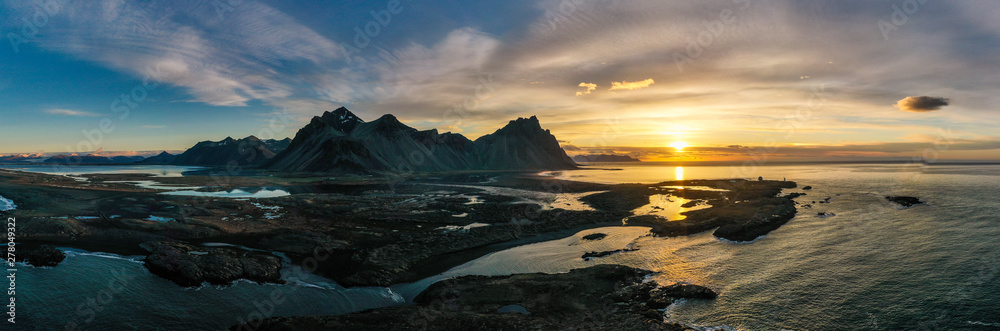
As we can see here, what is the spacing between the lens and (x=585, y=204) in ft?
229

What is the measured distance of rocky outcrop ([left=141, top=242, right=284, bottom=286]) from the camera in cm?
2373

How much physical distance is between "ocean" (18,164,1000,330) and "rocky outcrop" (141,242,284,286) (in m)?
0.85

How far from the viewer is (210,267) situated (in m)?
24.6

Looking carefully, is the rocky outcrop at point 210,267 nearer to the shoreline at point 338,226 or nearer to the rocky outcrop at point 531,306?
the shoreline at point 338,226

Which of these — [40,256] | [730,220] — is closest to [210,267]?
[40,256]

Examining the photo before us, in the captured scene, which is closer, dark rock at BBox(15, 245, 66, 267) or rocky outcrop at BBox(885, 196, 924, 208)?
dark rock at BBox(15, 245, 66, 267)

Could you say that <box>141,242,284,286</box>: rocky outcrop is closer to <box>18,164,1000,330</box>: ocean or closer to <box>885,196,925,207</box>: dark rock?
<box>18,164,1000,330</box>: ocean

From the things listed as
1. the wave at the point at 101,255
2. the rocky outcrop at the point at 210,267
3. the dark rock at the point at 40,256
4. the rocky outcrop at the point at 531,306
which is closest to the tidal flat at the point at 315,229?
the rocky outcrop at the point at 210,267

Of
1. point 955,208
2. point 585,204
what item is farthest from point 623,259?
point 955,208

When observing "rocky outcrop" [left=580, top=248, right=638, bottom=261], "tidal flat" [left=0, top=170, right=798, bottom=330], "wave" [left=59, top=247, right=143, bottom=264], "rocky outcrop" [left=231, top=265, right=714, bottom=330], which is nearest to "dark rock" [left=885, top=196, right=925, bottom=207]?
"tidal flat" [left=0, top=170, right=798, bottom=330]

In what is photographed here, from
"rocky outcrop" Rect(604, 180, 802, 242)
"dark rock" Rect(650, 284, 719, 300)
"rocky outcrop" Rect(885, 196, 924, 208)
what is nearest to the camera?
"dark rock" Rect(650, 284, 719, 300)

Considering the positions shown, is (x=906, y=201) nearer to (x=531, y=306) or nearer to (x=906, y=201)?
(x=906, y=201)

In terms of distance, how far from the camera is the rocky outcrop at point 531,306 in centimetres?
1833

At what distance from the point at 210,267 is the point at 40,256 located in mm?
11817
